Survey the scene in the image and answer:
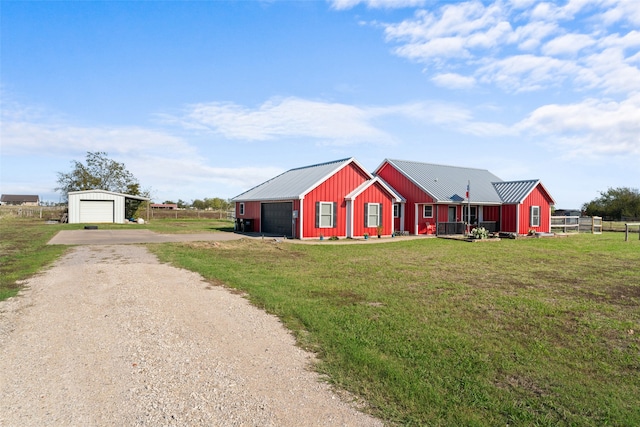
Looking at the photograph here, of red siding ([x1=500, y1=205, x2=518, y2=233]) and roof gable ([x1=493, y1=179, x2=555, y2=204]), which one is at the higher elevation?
roof gable ([x1=493, y1=179, x2=555, y2=204])

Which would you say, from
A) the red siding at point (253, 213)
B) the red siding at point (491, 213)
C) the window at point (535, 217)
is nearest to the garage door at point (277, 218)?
the red siding at point (253, 213)

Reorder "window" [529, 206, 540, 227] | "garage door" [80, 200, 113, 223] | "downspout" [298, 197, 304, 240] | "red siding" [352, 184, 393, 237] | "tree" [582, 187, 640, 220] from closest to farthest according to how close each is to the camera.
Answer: "downspout" [298, 197, 304, 240], "red siding" [352, 184, 393, 237], "window" [529, 206, 540, 227], "garage door" [80, 200, 113, 223], "tree" [582, 187, 640, 220]

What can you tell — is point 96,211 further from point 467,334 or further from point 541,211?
point 467,334

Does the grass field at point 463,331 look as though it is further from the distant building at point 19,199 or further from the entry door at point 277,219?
the distant building at point 19,199

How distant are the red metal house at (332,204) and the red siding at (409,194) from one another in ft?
5.21

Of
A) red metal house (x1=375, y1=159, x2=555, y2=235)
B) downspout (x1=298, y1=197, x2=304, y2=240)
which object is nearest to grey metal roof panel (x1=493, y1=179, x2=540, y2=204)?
red metal house (x1=375, y1=159, x2=555, y2=235)

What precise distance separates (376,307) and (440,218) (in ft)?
69.0

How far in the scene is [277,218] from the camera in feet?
86.5

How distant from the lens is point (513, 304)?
Result: 26.2 feet

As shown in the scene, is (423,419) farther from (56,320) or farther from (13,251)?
(13,251)

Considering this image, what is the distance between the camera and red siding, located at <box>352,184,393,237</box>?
24781 mm

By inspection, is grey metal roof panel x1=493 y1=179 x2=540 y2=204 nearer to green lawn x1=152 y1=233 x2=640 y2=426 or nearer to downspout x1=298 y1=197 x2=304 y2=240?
downspout x1=298 y1=197 x2=304 y2=240

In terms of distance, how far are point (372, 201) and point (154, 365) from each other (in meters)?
21.3

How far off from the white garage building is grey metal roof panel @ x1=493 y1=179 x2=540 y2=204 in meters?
33.9
